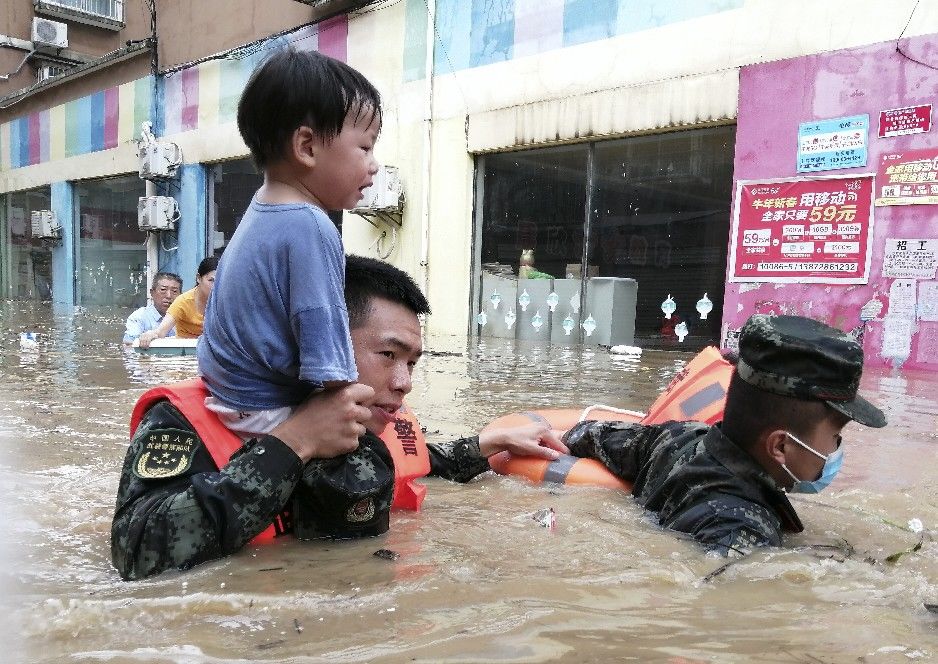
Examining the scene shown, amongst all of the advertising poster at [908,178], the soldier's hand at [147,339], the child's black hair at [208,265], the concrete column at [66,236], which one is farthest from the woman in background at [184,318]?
the concrete column at [66,236]

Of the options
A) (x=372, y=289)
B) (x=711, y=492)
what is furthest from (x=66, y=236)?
(x=711, y=492)

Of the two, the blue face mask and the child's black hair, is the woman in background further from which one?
the blue face mask

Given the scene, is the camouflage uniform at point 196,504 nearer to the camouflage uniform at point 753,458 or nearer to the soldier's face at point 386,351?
the soldier's face at point 386,351

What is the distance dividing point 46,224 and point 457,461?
57.0ft

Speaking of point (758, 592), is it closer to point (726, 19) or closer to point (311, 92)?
point (311, 92)

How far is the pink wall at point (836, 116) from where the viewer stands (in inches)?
264

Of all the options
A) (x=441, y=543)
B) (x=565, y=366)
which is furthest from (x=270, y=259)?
(x=565, y=366)

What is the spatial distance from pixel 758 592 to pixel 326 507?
3.27 ft

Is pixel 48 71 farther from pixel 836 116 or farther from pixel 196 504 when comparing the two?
pixel 196 504

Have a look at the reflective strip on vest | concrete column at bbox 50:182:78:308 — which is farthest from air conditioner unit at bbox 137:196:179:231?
the reflective strip on vest

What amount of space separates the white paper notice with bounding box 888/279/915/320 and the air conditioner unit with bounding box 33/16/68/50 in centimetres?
1840

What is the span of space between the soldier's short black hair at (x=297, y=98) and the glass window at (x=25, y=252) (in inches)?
735

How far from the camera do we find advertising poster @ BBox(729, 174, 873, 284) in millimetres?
7055

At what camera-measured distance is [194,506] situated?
155 centimetres
